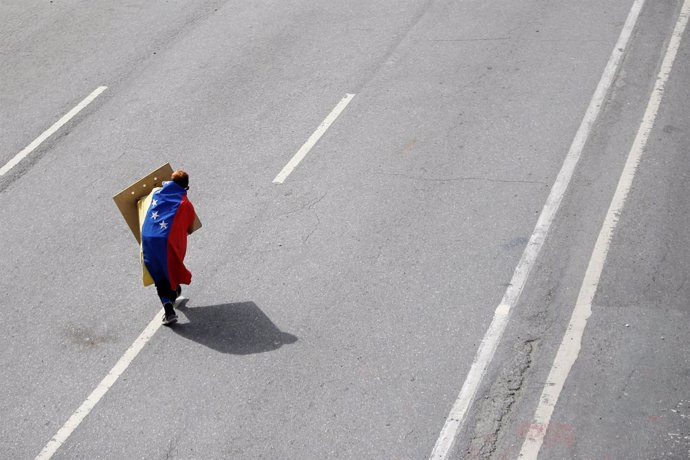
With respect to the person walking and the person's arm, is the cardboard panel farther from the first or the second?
the person walking

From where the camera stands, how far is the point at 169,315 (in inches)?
345

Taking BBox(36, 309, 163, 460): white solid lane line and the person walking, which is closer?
BBox(36, 309, 163, 460): white solid lane line

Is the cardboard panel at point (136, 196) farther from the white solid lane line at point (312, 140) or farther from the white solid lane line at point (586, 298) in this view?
the white solid lane line at point (586, 298)

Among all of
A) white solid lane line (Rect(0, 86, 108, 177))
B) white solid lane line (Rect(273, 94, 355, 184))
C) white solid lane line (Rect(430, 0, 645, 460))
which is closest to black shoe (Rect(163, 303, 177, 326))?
white solid lane line (Rect(273, 94, 355, 184))

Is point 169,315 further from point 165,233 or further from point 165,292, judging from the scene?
point 165,233

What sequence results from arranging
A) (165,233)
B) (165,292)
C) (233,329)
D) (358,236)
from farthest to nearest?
1. (358,236)
2. (233,329)
3. (165,292)
4. (165,233)

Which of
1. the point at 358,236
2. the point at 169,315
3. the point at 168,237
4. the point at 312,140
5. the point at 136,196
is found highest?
the point at 136,196

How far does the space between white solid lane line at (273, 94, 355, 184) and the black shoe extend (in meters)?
2.54

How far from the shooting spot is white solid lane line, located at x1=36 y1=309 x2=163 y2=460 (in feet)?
25.2

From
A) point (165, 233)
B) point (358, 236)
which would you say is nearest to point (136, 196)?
point (165, 233)

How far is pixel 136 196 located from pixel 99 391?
6.13 ft

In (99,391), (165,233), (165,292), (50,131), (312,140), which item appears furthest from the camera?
(50,131)

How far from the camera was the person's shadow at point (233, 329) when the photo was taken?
850 centimetres

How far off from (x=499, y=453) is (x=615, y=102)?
6158 millimetres
